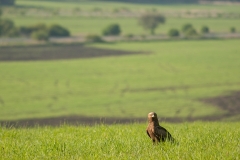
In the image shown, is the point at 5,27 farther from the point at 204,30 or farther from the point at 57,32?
the point at 204,30

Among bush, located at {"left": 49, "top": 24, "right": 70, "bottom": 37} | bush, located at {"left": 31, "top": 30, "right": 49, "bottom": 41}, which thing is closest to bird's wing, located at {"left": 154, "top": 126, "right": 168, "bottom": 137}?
bush, located at {"left": 31, "top": 30, "right": 49, "bottom": 41}

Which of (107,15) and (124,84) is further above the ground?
(107,15)

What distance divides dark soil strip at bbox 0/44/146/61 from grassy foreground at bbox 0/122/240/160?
54839 mm

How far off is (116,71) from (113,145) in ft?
167

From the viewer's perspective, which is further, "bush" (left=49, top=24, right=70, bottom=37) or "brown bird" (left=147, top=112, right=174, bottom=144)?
"bush" (left=49, top=24, right=70, bottom=37)

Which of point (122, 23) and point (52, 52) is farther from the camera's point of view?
point (122, 23)

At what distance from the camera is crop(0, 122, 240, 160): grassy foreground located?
801cm

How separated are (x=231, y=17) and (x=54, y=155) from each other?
12158 centimetres

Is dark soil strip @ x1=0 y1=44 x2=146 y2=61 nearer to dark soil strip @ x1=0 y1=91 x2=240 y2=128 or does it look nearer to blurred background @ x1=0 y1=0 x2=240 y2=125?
blurred background @ x1=0 y1=0 x2=240 y2=125

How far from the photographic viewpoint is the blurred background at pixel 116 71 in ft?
134

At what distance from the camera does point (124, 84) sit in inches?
2090

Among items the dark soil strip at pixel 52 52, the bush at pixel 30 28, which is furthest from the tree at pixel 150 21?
the dark soil strip at pixel 52 52

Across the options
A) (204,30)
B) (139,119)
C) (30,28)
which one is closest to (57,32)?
(30,28)

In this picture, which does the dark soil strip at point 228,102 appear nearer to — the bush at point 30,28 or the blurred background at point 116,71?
the blurred background at point 116,71
